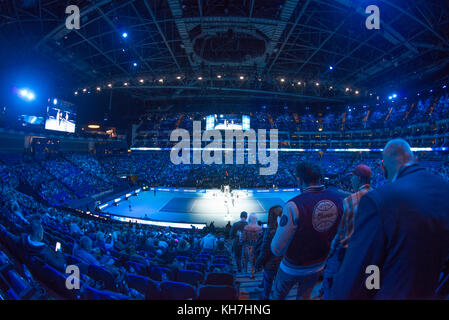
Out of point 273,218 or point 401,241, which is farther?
point 273,218

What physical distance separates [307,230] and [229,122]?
3742 centimetres

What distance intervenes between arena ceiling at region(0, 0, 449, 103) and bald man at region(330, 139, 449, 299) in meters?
14.6

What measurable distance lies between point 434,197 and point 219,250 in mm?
6551

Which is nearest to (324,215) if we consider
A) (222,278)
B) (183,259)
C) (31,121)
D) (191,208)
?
(222,278)

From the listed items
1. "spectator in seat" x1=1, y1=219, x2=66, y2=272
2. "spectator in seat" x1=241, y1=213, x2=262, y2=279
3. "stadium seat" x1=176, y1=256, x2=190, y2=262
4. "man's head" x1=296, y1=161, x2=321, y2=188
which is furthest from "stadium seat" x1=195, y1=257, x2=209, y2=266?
"man's head" x1=296, y1=161, x2=321, y2=188

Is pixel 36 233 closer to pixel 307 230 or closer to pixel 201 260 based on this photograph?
pixel 201 260

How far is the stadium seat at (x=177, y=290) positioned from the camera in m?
3.00

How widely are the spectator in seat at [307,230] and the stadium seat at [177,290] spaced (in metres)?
1.36

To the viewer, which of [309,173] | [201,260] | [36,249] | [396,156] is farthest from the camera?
[201,260]

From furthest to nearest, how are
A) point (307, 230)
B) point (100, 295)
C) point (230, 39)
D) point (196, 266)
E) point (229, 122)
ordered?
point (229, 122)
point (230, 39)
point (196, 266)
point (100, 295)
point (307, 230)

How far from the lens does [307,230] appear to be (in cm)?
237

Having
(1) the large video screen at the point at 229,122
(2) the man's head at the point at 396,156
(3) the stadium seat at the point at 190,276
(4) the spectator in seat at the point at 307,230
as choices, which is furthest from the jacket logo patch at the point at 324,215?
(1) the large video screen at the point at 229,122

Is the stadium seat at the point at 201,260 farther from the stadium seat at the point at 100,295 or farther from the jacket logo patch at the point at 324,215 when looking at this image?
the jacket logo patch at the point at 324,215
